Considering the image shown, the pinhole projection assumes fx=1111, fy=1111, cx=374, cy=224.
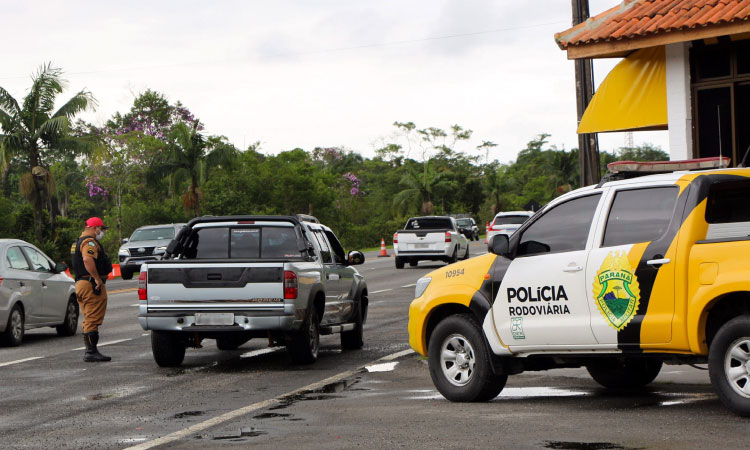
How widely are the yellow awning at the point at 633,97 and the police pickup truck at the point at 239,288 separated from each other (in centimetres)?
491

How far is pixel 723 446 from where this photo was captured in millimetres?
6965

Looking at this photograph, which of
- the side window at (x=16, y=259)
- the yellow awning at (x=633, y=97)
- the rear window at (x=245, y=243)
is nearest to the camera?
the rear window at (x=245, y=243)

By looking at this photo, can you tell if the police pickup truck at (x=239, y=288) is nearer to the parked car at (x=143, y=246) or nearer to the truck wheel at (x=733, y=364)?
the truck wheel at (x=733, y=364)

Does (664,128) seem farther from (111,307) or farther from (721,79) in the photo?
(111,307)

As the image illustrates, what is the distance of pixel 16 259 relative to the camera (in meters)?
16.6

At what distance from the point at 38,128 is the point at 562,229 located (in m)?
35.1

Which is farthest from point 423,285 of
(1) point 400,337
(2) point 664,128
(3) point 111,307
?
(3) point 111,307

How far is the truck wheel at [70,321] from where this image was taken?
696 inches

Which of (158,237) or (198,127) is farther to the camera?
(198,127)

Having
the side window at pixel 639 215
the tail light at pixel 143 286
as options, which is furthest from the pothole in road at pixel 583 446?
the tail light at pixel 143 286

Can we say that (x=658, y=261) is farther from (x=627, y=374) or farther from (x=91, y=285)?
(x=91, y=285)

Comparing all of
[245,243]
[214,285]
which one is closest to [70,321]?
[245,243]

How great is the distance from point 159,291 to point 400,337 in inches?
184

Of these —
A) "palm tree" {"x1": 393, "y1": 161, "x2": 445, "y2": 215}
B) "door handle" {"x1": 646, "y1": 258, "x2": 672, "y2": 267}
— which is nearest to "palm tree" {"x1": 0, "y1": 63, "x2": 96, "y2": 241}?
"door handle" {"x1": 646, "y1": 258, "x2": 672, "y2": 267}
